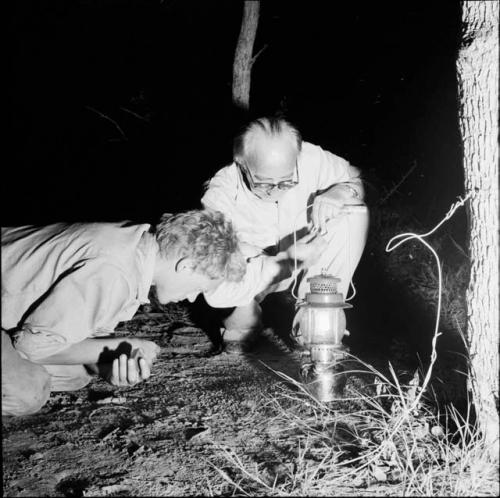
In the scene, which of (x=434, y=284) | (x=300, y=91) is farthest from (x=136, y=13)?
(x=434, y=284)

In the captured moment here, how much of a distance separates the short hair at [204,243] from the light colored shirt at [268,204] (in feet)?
2.99

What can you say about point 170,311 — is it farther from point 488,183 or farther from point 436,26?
point 436,26

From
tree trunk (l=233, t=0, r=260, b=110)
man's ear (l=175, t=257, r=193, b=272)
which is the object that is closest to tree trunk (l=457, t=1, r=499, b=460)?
man's ear (l=175, t=257, r=193, b=272)

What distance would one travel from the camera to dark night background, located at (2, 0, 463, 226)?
7.86 meters

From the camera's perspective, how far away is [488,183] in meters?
2.18

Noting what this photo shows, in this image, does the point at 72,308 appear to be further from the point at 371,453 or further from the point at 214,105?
the point at 214,105

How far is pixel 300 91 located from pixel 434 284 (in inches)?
209

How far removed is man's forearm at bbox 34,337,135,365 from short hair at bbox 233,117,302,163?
165 centimetres

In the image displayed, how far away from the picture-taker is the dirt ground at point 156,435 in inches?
86.0

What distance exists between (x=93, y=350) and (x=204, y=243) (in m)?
0.96

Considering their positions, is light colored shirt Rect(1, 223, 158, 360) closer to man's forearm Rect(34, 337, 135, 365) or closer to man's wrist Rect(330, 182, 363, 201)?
man's forearm Rect(34, 337, 135, 365)

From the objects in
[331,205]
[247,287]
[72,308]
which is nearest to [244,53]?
[331,205]

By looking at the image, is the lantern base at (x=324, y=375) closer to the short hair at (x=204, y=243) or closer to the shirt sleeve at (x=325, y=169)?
the short hair at (x=204, y=243)

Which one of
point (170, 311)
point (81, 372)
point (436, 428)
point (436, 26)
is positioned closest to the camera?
point (436, 428)
